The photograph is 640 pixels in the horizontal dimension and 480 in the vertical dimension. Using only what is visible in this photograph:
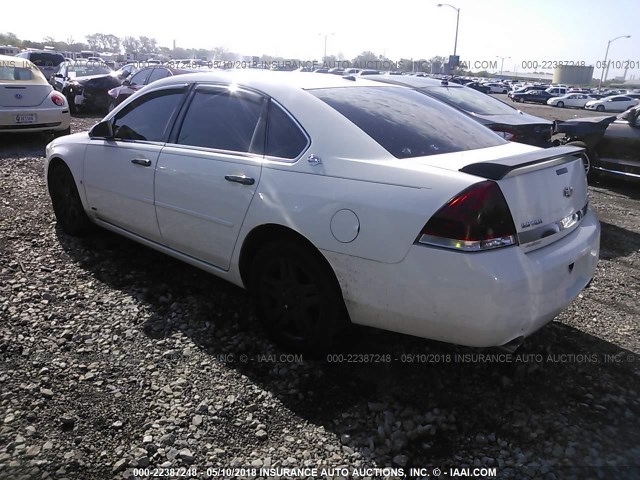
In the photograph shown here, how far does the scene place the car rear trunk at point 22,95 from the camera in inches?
355

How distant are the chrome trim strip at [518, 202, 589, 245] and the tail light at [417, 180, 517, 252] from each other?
4.7 inches

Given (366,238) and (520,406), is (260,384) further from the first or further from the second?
(520,406)

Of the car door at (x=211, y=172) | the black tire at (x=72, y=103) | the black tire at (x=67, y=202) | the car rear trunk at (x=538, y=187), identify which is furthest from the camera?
the black tire at (x=72, y=103)

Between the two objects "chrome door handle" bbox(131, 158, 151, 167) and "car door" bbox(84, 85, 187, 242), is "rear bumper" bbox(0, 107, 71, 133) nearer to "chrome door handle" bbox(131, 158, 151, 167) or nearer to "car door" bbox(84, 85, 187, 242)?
"car door" bbox(84, 85, 187, 242)

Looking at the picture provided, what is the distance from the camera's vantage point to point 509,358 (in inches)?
124

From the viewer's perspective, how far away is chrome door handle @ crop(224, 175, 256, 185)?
3.12 metres

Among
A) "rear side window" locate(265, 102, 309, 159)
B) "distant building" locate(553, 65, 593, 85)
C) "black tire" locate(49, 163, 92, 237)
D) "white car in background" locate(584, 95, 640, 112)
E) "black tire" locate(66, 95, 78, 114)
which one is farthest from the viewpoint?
"distant building" locate(553, 65, 593, 85)

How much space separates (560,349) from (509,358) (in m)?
0.39

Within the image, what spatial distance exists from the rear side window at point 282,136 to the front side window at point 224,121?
0.26 feet

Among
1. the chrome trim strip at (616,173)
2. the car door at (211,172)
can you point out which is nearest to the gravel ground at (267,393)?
the car door at (211,172)

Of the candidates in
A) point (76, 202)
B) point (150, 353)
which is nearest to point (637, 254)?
point (150, 353)

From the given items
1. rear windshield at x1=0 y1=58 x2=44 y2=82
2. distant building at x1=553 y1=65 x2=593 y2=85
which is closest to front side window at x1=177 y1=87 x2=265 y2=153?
rear windshield at x1=0 y1=58 x2=44 y2=82

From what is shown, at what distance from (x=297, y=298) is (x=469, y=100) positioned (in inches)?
227

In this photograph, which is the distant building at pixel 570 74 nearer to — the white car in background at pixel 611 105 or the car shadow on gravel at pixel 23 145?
the white car in background at pixel 611 105
